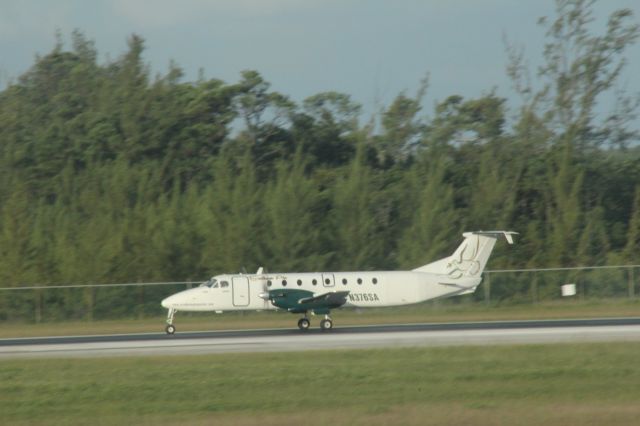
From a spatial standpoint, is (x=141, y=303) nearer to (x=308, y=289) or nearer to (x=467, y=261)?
(x=308, y=289)

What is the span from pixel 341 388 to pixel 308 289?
14.4 metres

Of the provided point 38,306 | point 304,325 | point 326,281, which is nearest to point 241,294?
point 304,325

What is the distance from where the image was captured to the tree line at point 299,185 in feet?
155

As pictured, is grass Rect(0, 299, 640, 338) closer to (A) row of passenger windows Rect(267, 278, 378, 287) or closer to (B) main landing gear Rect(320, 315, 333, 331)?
(A) row of passenger windows Rect(267, 278, 378, 287)

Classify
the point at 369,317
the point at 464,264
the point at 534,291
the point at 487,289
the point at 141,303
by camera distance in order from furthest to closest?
the point at 534,291 < the point at 487,289 < the point at 141,303 < the point at 369,317 < the point at 464,264

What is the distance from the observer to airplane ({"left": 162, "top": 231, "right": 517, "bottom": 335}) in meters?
32.5

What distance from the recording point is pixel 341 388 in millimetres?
18750

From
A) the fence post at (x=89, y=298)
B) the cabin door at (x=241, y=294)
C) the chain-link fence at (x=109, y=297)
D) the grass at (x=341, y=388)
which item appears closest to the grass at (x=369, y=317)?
the chain-link fence at (x=109, y=297)

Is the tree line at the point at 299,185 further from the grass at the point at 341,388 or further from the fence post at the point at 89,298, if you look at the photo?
the grass at the point at 341,388

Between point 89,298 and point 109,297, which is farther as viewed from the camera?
point 89,298

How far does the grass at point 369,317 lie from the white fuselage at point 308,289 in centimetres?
265

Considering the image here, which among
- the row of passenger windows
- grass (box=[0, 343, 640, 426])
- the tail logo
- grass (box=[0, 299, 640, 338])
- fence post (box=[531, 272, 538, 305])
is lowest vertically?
grass (box=[0, 343, 640, 426])

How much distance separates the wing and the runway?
962mm

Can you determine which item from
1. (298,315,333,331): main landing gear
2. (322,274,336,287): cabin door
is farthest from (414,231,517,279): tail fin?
(298,315,333,331): main landing gear
